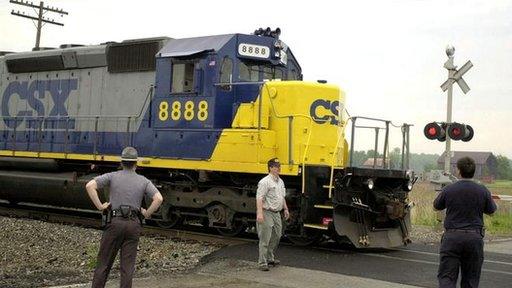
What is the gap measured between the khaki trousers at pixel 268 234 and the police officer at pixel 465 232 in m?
3.13

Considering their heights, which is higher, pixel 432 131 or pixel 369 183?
Result: pixel 432 131

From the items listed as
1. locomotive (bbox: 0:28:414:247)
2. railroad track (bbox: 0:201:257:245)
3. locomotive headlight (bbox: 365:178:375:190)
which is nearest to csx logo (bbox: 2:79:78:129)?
locomotive (bbox: 0:28:414:247)

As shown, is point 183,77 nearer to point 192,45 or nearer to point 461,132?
point 192,45

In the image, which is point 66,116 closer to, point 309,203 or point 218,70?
point 218,70

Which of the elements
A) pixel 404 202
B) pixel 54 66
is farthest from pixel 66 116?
pixel 404 202

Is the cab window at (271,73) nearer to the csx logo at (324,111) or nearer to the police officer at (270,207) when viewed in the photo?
Result: the csx logo at (324,111)

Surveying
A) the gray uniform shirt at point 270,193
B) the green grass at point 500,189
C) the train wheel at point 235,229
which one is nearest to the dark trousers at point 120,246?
the gray uniform shirt at point 270,193

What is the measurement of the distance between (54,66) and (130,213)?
10.4 m

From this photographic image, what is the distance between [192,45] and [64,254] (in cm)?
466

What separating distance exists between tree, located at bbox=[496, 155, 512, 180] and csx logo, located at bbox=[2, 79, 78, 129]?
346ft

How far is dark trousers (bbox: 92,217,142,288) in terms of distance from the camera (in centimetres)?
591

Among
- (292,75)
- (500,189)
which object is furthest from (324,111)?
(500,189)

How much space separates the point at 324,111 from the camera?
36.2ft

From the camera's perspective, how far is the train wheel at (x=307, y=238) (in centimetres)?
1074
